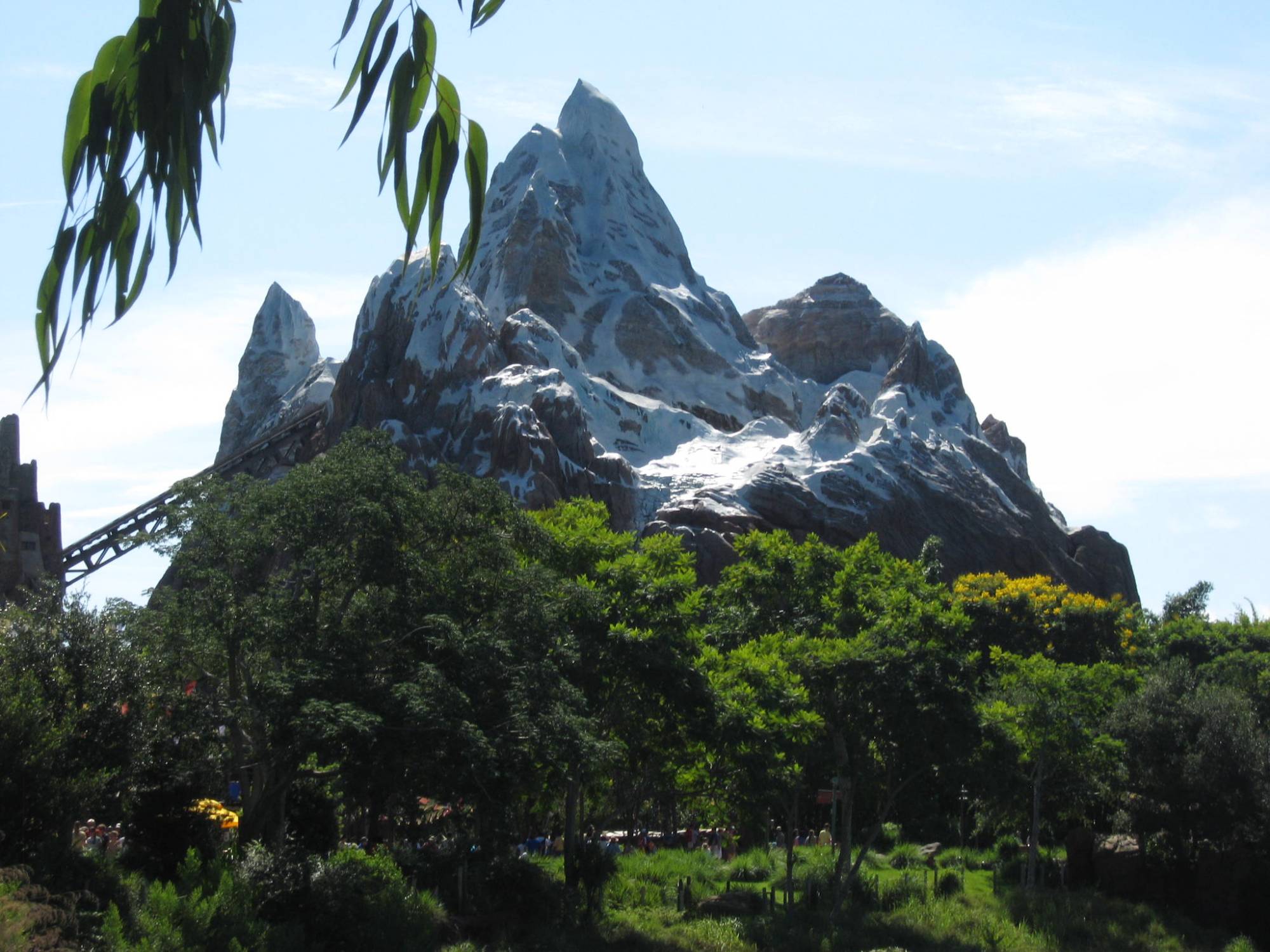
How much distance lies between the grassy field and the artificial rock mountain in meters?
27.9

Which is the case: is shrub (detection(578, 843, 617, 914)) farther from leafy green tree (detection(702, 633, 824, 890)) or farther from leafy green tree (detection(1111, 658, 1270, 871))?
leafy green tree (detection(1111, 658, 1270, 871))

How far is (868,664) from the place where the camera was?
26453 millimetres

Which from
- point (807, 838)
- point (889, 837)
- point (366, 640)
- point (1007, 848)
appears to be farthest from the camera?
point (807, 838)

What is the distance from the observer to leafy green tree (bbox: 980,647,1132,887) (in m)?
29.4

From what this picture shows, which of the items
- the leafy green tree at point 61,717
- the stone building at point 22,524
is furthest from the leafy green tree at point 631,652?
the stone building at point 22,524

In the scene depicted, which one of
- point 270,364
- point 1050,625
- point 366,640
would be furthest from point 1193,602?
point 270,364

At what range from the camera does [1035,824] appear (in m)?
29.4

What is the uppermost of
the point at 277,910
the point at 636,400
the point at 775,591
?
the point at 636,400

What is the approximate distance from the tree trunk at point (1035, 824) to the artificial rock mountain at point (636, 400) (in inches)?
1156

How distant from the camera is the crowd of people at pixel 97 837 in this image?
2000cm

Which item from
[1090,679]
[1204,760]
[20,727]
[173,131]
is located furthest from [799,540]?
[173,131]

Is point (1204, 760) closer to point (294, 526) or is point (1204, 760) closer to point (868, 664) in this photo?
point (868, 664)

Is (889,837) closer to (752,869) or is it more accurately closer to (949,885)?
(949,885)

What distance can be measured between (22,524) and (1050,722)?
3848 centimetres
